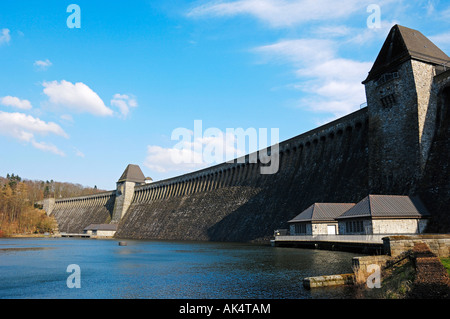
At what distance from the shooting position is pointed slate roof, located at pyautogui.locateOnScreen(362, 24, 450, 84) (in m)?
38.8

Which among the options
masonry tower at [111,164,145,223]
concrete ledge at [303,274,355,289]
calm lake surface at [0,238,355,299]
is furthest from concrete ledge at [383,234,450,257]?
masonry tower at [111,164,145,223]

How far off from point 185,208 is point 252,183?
24.0 metres

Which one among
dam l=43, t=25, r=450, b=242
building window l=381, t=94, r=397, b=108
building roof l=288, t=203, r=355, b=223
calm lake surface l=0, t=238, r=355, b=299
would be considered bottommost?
calm lake surface l=0, t=238, r=355, b=299

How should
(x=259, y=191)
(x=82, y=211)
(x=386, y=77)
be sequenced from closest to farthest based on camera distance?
(x=386, y=77) → (x=259, y=191) → (x=82, y=211)

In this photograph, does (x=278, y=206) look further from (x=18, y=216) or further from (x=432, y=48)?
(x=18, y=216)

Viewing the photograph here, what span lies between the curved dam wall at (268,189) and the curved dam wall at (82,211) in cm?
3323

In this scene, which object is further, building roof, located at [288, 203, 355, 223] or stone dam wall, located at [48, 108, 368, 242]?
stone dam wall, located at [48, 108, 368, 242]

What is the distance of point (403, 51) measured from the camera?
1548 inches

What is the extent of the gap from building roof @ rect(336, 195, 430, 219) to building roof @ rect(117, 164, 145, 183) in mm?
92560

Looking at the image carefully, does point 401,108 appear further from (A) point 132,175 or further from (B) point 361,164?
(A) point 132,175

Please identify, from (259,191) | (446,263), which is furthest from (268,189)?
(446,263)

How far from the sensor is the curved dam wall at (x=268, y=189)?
4597cm

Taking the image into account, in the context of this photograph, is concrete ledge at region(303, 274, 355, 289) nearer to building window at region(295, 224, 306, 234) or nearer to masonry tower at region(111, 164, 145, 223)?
building window at region(295, 224, 306, 234)

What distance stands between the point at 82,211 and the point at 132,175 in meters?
32.1
